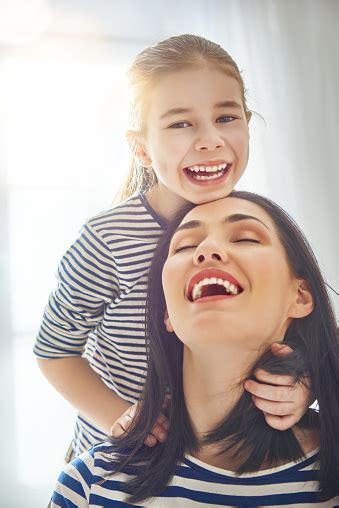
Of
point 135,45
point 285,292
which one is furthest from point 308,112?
point 285,292

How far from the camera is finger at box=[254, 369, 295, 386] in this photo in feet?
2.97

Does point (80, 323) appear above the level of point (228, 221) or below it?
below

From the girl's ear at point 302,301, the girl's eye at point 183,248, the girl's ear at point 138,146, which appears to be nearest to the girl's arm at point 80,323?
the girl's ear at point 138,146

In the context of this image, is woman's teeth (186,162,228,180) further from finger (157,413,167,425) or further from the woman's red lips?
finger (157,413,167,425)

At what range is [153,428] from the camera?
96 cm

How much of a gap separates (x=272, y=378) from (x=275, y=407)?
4 cm

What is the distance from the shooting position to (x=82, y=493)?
92cm

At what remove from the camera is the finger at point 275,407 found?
0.90m

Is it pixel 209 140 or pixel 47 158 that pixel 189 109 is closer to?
pixel 209 140

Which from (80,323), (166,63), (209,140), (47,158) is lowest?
(80,323)

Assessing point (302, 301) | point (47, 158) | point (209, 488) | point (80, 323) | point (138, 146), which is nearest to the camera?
point (209, 488)

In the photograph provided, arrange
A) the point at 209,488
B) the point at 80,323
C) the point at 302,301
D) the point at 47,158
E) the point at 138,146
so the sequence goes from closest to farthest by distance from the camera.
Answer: the point at 209,488, the point at 302,301, the point at 138,146, the point at 80,323, the point at 47,158

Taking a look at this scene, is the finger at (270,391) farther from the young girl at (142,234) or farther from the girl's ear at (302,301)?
the girl's ear at (302,301)

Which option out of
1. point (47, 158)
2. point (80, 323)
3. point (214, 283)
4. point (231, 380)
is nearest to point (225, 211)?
point (214, 283)
